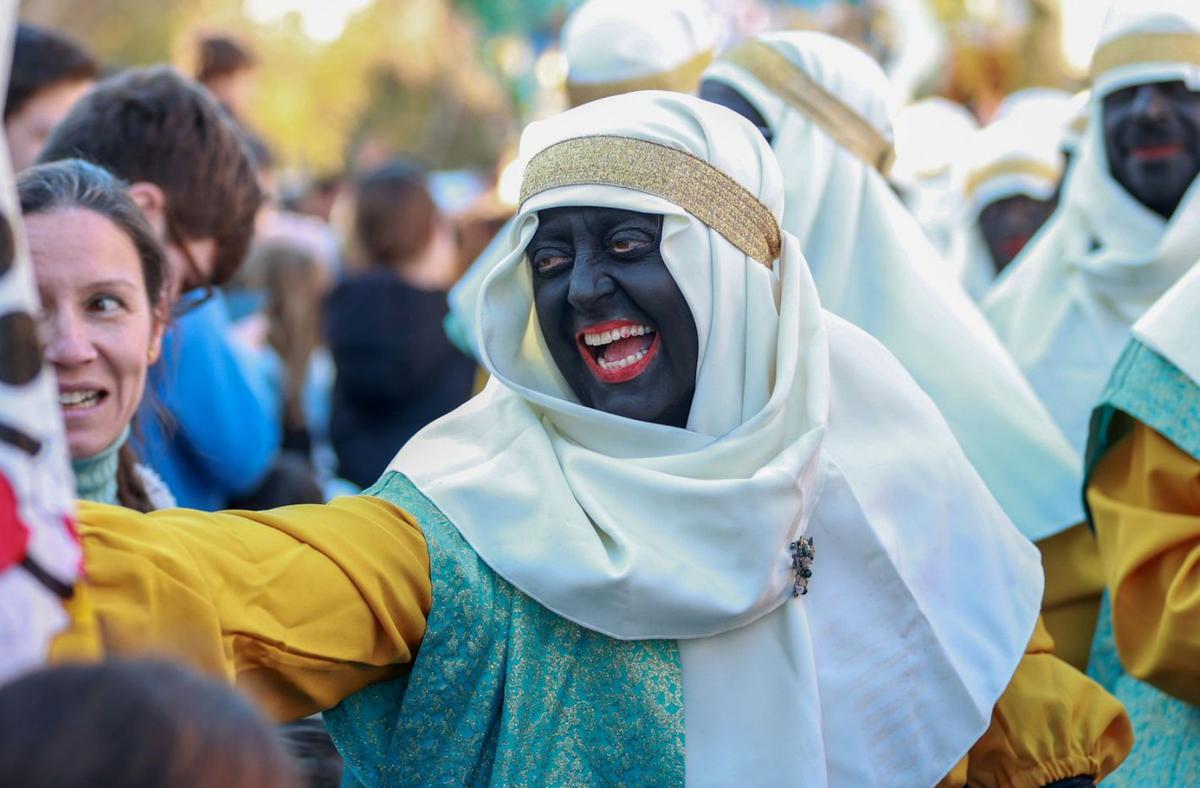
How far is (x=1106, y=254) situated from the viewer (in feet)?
15.7

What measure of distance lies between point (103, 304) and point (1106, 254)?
3139 millimetres

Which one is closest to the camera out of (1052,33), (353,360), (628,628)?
Result: (628,628)

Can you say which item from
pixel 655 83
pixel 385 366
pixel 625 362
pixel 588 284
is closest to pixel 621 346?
pixel 625 362

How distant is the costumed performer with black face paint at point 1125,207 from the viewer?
183 inches

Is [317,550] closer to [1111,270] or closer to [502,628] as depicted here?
[502,628]

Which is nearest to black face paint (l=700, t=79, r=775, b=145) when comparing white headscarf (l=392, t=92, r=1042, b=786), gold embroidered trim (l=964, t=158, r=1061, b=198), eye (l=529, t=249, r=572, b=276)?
white headscarf (l=392, t=92, r=1042, b=786)

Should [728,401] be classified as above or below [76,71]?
below

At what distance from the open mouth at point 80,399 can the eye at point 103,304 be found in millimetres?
154

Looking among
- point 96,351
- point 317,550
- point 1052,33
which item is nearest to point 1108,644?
point 317,550

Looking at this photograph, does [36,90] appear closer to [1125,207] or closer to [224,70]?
[224,70]

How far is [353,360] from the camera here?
6480 mm

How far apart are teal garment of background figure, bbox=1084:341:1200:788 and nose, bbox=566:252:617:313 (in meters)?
1.30

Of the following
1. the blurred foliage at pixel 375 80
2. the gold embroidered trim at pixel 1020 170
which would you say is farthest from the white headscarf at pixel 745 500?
the blurred foliage at pixel 375 80

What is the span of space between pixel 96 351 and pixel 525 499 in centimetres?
86
